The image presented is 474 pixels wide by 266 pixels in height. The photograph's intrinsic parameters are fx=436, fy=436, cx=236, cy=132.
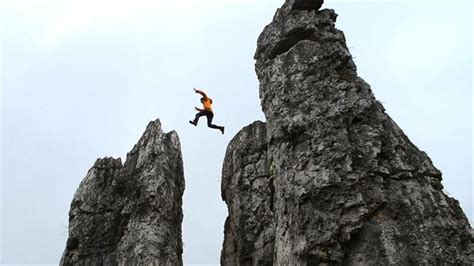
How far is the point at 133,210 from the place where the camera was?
2416 cm

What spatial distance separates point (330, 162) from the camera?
12.9 m

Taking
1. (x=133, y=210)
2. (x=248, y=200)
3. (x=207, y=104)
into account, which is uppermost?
(x=207, y=104)

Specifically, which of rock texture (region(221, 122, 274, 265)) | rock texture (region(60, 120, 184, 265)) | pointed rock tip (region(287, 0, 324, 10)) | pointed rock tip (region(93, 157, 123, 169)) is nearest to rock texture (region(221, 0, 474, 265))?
pointed rock tip (region(287, 0, 324, 10))

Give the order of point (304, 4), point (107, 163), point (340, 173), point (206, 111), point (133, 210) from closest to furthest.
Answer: point (340, 173), point (304, 4), point (133, 210), point (107, 163), point (206, 111)

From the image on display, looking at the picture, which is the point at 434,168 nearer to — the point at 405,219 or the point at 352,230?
the point at 405,219

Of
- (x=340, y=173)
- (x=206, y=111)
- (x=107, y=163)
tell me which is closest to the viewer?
(x=340, y=173)

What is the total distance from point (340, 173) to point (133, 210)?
1483 centimetres

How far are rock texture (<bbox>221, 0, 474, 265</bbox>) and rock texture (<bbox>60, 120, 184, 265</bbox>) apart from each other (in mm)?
9982

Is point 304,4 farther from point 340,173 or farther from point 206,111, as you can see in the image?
point 206,111

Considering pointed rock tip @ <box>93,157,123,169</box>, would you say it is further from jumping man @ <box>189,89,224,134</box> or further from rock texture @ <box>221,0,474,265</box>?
rock texture @ <box>221,0,474,265</box>

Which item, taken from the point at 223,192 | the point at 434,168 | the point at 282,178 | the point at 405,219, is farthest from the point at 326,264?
the point at 223,192

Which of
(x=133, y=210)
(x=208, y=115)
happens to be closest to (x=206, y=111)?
(x=208, y=115)

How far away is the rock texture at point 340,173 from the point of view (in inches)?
443

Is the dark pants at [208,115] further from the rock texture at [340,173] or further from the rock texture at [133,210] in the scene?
the rock texture at [340,173]
